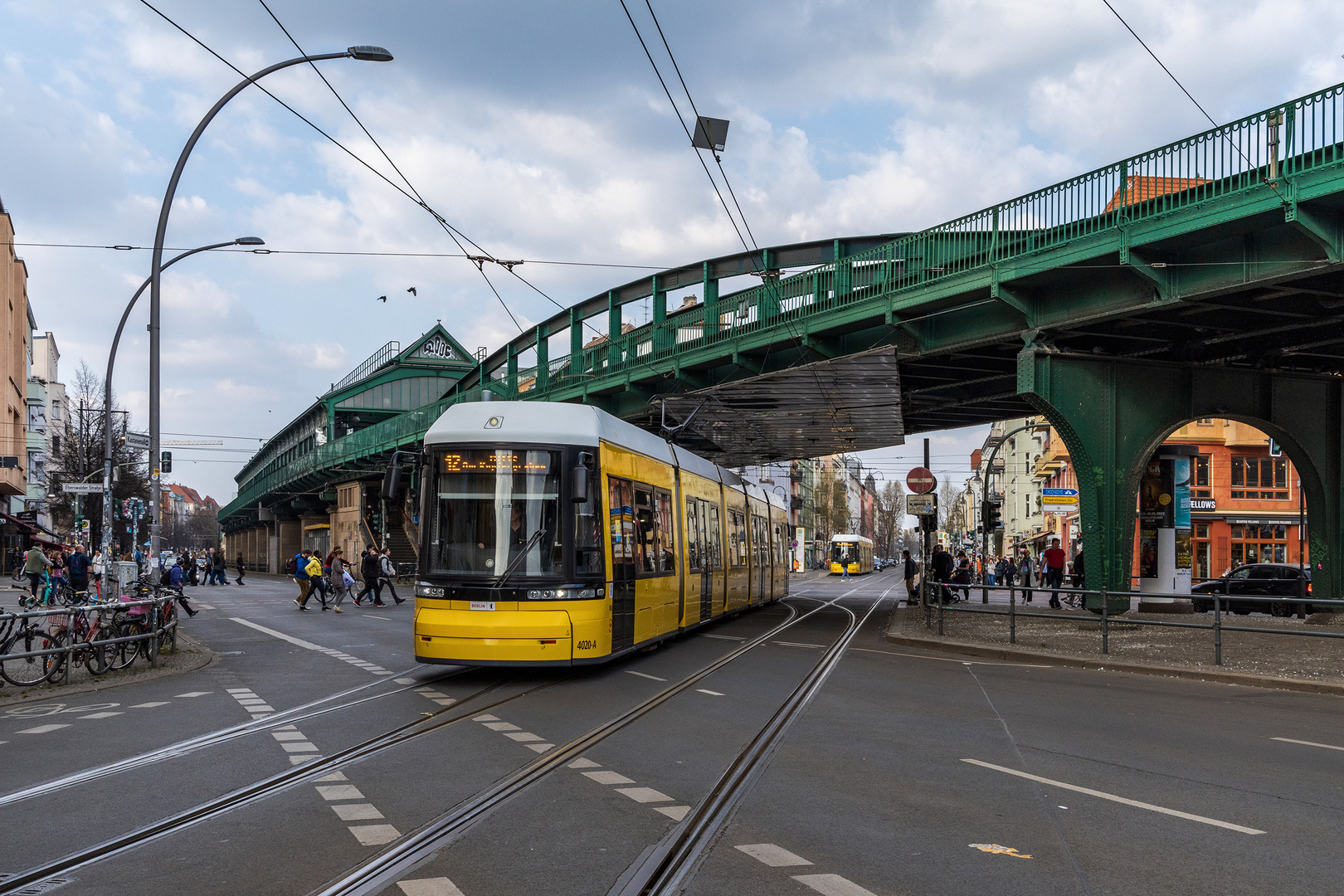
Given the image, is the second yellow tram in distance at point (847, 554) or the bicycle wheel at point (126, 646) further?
the second yellow tram in distance at point (847, 554)

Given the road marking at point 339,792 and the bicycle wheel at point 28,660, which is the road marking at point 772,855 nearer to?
the road marking at point 339,792

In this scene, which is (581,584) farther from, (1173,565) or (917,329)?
(1173,565)

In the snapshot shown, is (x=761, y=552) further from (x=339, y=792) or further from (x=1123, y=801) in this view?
(x=339, y=792)

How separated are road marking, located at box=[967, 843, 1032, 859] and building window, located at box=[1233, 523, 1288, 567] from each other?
50.4 metres

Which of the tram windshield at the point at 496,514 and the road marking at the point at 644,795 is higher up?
the tram windshield at the point at 496,514

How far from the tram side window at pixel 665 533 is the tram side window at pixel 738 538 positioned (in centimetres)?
586

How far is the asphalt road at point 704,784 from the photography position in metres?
5.57

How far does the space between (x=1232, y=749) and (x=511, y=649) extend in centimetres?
695

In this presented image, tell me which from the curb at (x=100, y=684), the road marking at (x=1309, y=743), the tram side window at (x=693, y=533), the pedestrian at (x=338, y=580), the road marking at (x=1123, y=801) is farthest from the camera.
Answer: the pedestrian at (x=338, y=580)

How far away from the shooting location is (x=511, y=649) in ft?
41.9

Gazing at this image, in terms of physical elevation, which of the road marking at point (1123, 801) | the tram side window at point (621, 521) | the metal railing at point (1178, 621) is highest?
the tram side window at point (621, 521)

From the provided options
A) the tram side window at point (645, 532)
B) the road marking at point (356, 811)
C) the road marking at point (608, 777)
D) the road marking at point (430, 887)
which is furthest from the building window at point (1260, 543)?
the road marking at point (430, 887)

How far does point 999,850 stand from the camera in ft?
19.8

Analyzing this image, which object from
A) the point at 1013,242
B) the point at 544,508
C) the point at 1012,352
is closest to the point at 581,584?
the point at 544,508
